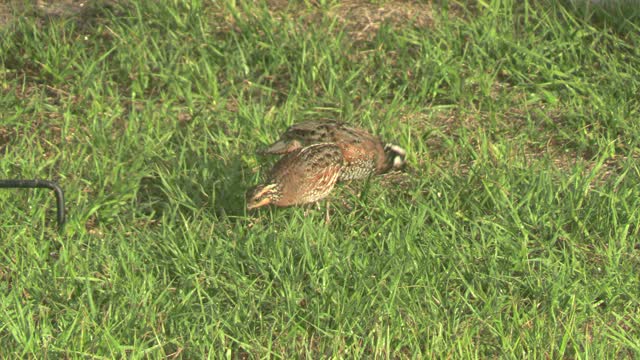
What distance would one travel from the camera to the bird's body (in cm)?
602

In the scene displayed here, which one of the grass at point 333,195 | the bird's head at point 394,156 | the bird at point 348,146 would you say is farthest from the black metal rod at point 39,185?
the bird's head at point 394,156

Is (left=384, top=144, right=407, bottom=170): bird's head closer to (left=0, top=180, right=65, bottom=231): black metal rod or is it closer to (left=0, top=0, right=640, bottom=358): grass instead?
(left=0, top=0, right=640, bottom=358): grass

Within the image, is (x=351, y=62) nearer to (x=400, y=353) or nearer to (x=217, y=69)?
(x=217, y=69)

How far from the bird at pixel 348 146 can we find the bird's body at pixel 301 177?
67 mm

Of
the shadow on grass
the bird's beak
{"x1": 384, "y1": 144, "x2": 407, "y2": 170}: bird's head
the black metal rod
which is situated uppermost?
the black metal rod

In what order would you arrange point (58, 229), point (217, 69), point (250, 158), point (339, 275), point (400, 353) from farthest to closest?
point (217, 69)
point (250, 158)
point (58, 229)
point (339, 275)
point (400, 353)

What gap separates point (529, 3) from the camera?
25.6 ft

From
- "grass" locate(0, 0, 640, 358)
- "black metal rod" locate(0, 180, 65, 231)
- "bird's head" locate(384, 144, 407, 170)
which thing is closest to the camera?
"grass" locate(0, 0, 640, 358)

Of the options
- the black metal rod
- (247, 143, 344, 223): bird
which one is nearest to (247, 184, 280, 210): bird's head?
(247, 143, 344, 223): bird

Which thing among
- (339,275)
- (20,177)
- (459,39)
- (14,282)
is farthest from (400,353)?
(459,39)

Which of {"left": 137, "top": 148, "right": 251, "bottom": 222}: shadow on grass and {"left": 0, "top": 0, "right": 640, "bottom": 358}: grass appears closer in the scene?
{"left": 0, "top": 0, "right": 640, "bottom": 358}: grass

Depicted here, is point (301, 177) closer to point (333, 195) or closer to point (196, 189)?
point (333, 195)

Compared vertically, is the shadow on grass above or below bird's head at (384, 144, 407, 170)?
below

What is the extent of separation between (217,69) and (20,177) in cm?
151
